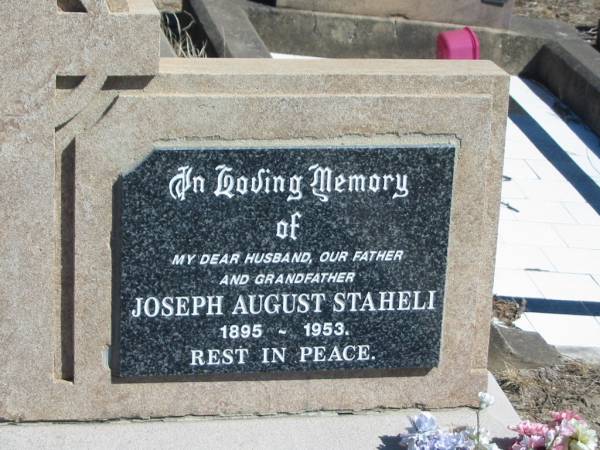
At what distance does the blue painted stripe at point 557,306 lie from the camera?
19.3ft

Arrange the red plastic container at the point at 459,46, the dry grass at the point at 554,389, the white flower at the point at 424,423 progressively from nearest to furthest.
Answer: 1. the white flower at the point at 424,423
2. the dry grass at the point at 554,389
3. the red plastic container at the point at 459,46

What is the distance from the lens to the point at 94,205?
13.8ft

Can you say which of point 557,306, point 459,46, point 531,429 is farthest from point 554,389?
point 459,46

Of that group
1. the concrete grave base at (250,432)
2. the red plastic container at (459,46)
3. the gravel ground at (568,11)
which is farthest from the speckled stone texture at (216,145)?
the gravel ground at (568,11)

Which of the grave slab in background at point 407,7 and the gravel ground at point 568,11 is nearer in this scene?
the grave slab in background at point 407,7

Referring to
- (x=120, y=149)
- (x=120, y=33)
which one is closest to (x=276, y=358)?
(x=120, y=149)

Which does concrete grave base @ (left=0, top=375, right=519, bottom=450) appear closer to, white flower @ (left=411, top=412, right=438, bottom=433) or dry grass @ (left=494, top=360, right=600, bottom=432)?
white flower @ (left=411, top=412, right=438, bottom=433)

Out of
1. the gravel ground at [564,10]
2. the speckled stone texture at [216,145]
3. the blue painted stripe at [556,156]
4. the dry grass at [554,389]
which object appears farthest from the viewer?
the gravel ground at [564,10]

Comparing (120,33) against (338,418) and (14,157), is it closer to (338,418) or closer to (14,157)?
(14,157)

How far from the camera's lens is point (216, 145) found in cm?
421

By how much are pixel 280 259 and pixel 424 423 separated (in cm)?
77

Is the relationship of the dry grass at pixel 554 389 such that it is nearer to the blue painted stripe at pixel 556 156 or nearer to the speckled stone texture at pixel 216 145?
the speckled stone texture at pixel 216 145

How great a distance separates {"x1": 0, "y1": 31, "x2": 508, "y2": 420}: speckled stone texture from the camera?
4156mm

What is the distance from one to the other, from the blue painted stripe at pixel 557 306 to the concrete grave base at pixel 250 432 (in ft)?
4.27
